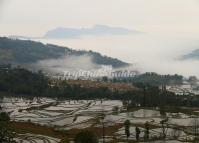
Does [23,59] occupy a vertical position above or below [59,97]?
above

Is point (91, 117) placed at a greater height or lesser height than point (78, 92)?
lesser

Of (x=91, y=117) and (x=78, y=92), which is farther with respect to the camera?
(x=78, y=92)

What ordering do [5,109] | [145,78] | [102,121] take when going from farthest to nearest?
1. [145,78]
2. [5,109]
3. [102,121]

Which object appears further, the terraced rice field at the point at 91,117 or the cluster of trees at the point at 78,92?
the cluster of trees at the point at 78,92

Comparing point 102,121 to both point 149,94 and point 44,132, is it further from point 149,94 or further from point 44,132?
point 149,94

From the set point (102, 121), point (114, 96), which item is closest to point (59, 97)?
point (114, 96)

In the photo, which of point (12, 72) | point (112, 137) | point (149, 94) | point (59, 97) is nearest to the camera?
point (112, 137)

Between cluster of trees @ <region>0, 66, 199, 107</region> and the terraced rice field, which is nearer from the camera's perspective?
the terraced rice field

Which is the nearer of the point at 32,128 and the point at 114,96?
the point at 32,128

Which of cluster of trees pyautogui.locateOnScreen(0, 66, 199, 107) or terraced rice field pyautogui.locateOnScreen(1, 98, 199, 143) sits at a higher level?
cluster of trees pyautogui.locateOnScreen(0, 66, 199, 107)

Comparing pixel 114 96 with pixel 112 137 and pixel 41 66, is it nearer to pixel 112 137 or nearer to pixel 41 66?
pixel 112 137

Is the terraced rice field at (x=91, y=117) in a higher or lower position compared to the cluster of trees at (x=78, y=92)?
lower
